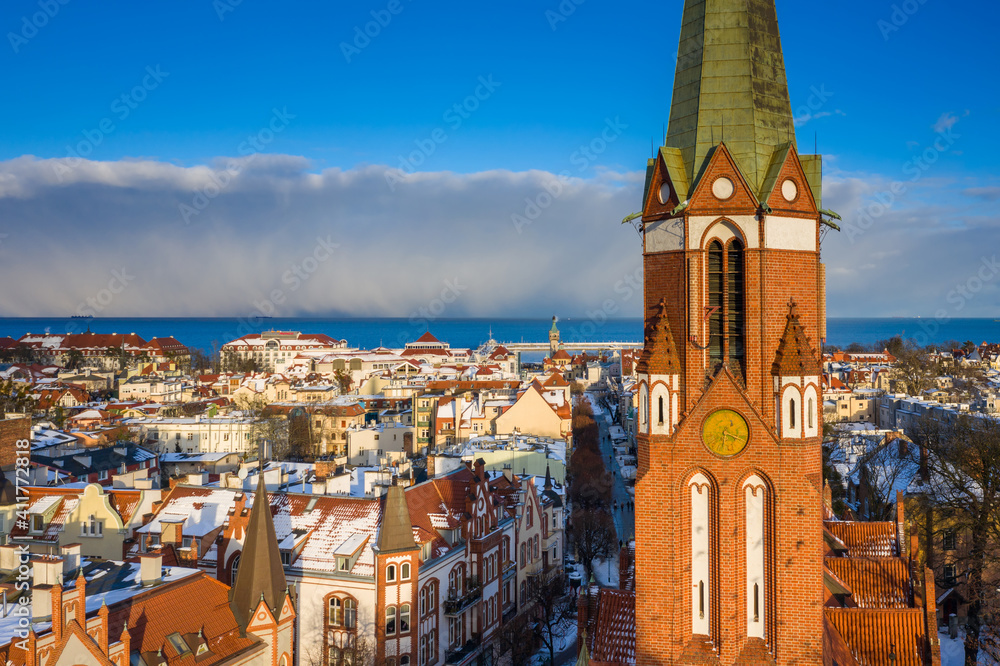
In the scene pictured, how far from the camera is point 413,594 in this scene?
107 ft

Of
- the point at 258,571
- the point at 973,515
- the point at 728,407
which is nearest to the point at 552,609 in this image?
the point at 258,571

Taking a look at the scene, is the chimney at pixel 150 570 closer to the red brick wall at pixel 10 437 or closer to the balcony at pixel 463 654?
the balcony at pixel 463 654

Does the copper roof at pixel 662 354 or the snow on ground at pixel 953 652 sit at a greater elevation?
the copper roof at pixel 662 354

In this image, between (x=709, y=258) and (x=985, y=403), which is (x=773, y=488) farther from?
(x=985, y=403)

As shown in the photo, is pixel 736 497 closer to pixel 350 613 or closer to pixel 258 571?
pixel 258 571

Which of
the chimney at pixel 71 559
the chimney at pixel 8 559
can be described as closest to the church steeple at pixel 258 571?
the chimney at pixel 71 559

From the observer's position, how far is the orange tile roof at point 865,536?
1104 inches

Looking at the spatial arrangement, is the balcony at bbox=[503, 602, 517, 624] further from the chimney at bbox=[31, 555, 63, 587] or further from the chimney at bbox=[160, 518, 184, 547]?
the chimney at bbox=[31, 555, 63, 587]

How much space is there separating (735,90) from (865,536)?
61.5 ft

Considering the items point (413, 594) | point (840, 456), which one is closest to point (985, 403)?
point (840, 456)

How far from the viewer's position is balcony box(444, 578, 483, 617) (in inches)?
1394

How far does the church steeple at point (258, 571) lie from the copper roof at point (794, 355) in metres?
15.4

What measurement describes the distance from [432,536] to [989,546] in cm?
2784

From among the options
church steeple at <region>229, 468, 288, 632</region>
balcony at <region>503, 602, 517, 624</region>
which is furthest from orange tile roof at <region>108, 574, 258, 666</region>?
balcony at <region>503, 602, 517, 624</region>
